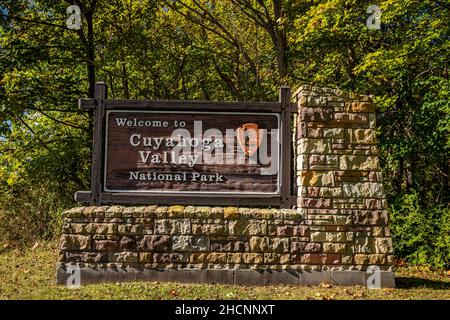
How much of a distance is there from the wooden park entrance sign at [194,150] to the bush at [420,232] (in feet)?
11.7

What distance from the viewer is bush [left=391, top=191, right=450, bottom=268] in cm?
827

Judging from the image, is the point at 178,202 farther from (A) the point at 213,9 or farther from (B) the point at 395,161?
(A) the point at 213,9

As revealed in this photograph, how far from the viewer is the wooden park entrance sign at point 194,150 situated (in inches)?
243

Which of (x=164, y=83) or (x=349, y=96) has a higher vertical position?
(x=164, y=83)

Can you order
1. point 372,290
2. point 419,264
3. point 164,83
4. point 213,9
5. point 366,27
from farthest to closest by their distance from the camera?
point 213,9 → point 164,83 → point 366,27 → point 419,264 → point 372,290

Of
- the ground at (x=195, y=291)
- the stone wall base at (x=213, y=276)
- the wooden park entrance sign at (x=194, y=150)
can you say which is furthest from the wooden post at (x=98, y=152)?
the ground at (x=195, y=291)

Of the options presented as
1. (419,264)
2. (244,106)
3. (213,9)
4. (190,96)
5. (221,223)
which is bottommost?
(419,264)

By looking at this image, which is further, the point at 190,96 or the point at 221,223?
the point at 190,96

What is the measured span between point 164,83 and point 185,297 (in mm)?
9407

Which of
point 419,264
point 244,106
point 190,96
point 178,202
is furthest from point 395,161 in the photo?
point 190,96

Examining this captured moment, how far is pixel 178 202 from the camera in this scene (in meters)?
6.16

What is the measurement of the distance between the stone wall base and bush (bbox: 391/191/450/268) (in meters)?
3.11

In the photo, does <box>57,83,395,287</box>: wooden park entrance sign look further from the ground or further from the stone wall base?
the ground

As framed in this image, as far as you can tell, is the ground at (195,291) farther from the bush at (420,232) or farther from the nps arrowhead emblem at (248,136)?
the nps arrowhead emblem at (248,136)
